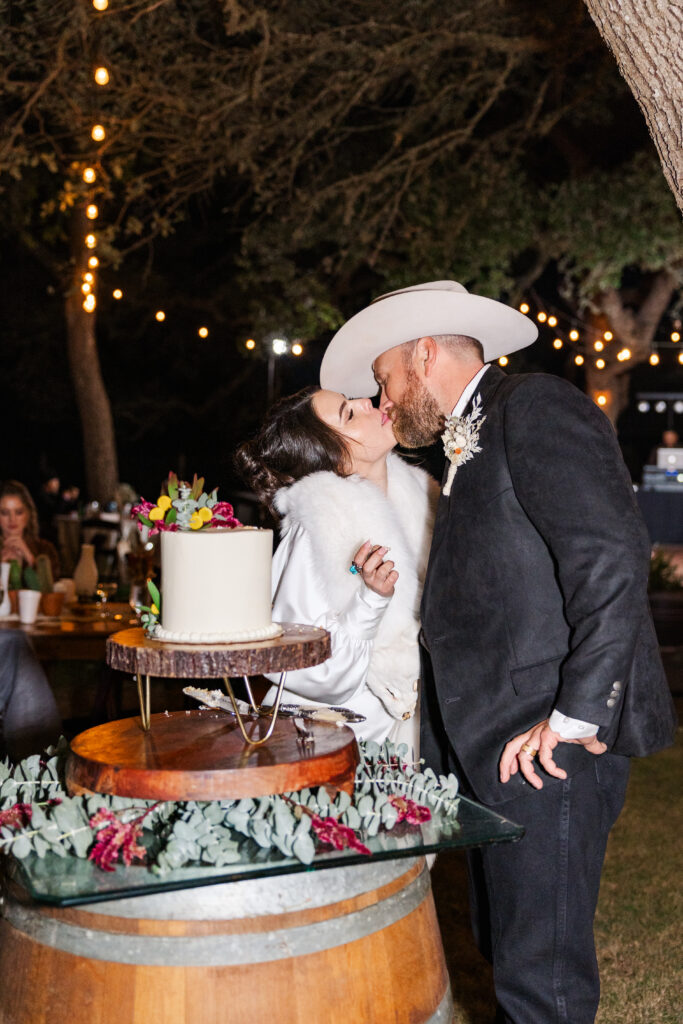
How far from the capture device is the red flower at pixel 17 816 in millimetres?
1837

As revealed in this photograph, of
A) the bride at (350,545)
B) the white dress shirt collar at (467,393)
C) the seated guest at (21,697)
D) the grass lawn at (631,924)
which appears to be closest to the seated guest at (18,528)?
the seated guest at (21,697)

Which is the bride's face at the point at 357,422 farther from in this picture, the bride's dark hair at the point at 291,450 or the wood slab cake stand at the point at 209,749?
the wood slab cake stand at the point at 209,749

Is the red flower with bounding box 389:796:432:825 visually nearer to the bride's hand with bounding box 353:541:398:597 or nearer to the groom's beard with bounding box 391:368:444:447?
the bride's hand with bounding box 353:541:398:597

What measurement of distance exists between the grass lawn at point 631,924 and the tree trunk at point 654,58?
2.61 meters

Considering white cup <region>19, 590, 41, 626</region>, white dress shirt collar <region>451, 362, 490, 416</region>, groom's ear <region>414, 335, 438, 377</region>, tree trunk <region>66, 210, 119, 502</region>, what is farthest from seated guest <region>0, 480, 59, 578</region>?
tree trunk <region>66, 210, 119, 502</region>

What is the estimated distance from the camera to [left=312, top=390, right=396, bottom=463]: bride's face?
125 inches

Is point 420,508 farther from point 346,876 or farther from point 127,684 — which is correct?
point 127,684

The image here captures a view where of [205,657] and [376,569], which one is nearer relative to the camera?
[205,657]

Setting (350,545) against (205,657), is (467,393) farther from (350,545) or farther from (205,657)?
(205,657)

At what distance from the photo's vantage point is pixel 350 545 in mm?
2945

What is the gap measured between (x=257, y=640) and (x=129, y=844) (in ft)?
1.44

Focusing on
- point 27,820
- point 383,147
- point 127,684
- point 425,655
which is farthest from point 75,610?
point 383,147

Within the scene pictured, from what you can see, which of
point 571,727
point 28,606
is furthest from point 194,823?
point 28,606

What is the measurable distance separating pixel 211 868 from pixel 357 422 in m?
1.77
